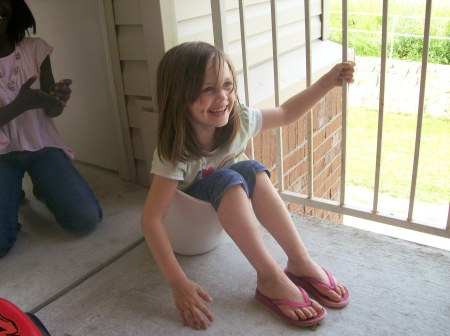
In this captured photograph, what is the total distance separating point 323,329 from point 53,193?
1070 mm

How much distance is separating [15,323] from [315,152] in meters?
1.95

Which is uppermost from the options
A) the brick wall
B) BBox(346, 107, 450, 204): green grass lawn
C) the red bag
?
the red bag

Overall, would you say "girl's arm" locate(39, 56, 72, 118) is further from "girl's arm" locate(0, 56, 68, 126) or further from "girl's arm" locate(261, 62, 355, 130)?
"girl's arm" locate(261, 62, 355, 130)

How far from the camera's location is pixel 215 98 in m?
1.20

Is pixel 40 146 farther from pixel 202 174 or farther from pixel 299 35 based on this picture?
pixel 299 35

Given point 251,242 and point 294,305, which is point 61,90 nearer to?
point 251,242

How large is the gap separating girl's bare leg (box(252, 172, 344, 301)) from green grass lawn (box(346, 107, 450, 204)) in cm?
229

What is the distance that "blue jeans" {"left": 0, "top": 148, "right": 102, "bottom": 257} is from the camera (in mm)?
1604

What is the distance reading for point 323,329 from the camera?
113cm

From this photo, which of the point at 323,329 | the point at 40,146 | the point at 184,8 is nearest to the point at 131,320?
the point at 323,329

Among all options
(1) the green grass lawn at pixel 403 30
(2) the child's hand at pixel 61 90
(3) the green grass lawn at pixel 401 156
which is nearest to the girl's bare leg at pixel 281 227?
(2) the child's hand at pixel 61 90

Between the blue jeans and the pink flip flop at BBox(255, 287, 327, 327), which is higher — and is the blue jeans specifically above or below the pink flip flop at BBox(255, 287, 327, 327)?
above

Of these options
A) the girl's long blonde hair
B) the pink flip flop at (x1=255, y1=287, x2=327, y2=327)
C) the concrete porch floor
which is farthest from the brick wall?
the pink flip flop at (x1=255, y1=287, x2=327, y2=327)

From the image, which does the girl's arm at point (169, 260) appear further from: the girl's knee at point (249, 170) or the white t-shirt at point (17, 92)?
the white t-shirt at point (17, 92)
